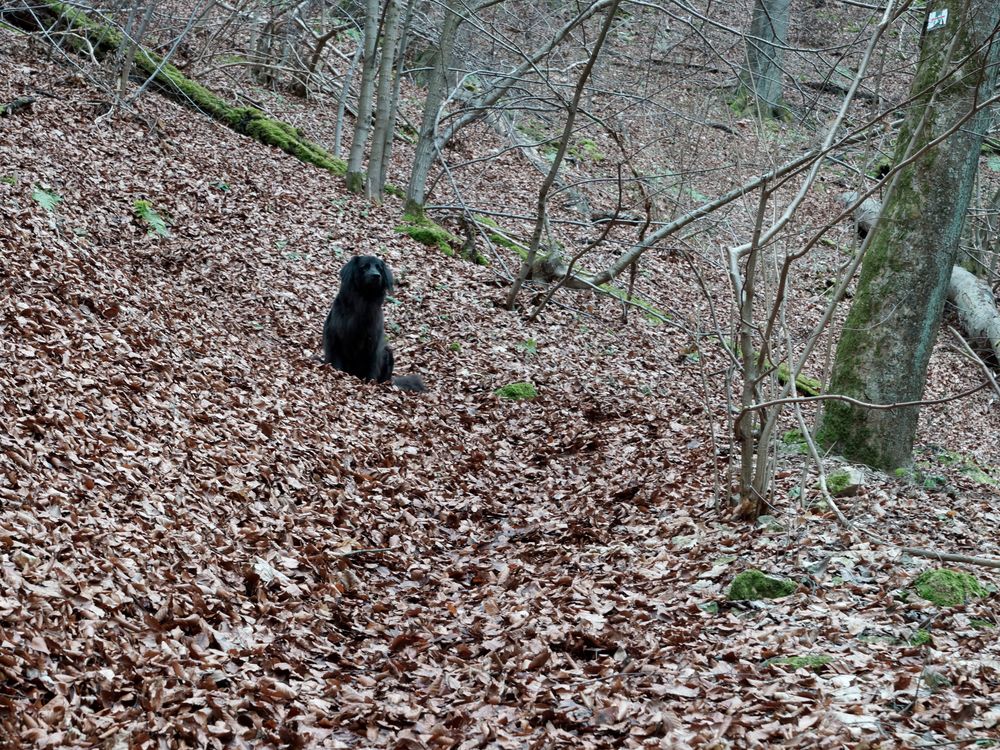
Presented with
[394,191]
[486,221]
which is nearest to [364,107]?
[394,191]

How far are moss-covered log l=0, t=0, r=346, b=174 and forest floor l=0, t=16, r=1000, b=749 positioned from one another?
12.1 feet

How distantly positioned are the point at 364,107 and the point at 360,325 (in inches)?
263

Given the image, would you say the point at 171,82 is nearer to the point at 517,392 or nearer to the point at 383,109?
the point at 383,109

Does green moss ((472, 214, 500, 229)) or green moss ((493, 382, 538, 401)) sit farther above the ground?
green moss ((472, 214, 500, 229))

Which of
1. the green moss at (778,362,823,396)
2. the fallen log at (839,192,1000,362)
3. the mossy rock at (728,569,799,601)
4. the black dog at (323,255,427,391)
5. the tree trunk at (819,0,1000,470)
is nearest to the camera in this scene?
the mossy rock at (728,569,799,601)

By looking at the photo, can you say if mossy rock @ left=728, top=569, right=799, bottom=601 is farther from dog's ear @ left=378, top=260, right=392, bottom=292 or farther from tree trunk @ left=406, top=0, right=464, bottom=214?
tree trunk @ left=406, top=0, right=464, bottom=214

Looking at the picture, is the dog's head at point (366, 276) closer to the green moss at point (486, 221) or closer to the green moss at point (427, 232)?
the green moss at point (427, 232)

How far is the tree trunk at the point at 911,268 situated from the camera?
301 inches

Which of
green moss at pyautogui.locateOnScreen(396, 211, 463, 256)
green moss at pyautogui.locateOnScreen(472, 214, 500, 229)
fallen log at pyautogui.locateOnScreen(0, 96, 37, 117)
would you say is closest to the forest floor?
fallen log at pyautogui.locateOnScreen(0, 96, 37, 117)

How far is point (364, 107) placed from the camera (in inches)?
595

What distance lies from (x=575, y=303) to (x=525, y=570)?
294 inches

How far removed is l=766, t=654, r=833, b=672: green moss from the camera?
15.1 feet

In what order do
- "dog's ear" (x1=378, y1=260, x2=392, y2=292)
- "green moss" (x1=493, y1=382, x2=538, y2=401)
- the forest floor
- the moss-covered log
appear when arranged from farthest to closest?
the moss-covered log < "green moss" (x1=493, y1=382, x2=538, y2=401) < "dog's ear" (x1=378, y1=260, x2=392, y2=292) < the forest floor

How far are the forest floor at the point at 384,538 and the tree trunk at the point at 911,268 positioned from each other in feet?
1.98
